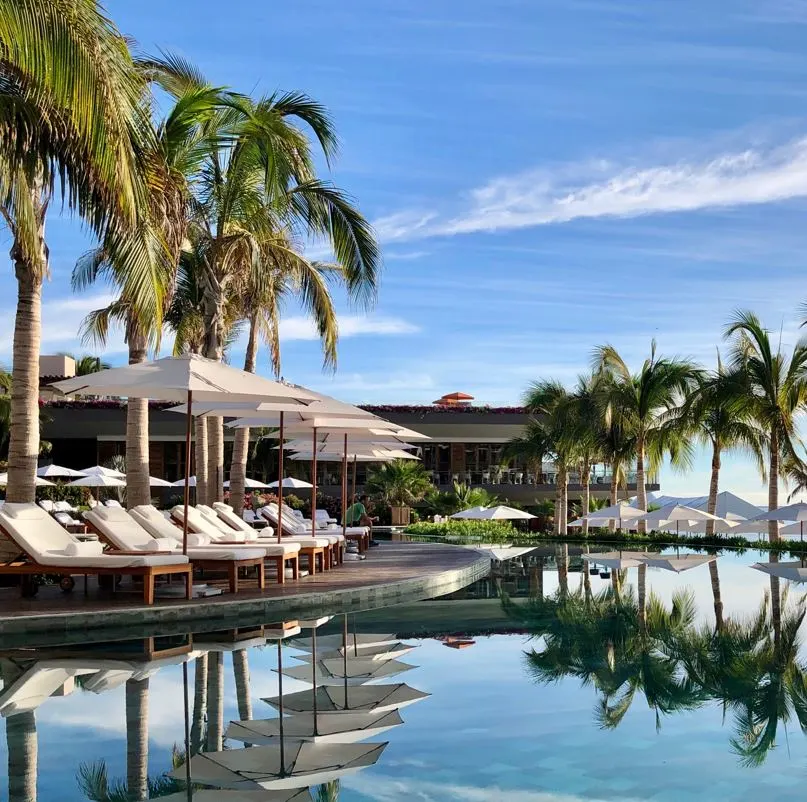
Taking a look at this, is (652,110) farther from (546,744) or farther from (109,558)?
(546,744)

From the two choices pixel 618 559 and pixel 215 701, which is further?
pixel 618 559

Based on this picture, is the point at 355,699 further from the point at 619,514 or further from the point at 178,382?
the point at 619,514

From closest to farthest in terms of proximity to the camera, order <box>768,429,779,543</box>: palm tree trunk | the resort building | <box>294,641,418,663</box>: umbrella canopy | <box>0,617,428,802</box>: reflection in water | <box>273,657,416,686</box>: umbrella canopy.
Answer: <box>0,617,428,802</box>: reflection in water < <box>273,657,416,686</box>: umbrella canopy < <box>294,641,418,663</box>: umbrella canopy < <box>768,429,779,543</box>: palm tree trunk < the resort building

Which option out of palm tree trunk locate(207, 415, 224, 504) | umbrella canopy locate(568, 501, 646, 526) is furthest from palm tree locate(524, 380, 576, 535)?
palm tree trunk locate(207, 415, 224, 504)

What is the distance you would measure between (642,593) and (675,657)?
19.6 ft

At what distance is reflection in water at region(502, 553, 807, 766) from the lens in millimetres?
7469

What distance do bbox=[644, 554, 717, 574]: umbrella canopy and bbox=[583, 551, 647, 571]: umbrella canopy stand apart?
226 millimetres

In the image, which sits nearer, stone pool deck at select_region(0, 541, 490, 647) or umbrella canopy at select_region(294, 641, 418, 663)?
umbrella canopy at select_region(294, 641, 418, 663)

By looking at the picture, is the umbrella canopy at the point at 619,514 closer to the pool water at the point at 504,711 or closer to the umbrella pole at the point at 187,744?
the pool water at the point at 504,711

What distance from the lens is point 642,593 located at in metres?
15.4

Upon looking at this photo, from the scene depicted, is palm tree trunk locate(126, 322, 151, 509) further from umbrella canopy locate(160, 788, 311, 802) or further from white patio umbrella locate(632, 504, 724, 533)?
white patio umbrella locate(632, 504, 724, 533)

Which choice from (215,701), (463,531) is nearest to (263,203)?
(215,701)

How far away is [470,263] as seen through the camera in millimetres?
37469

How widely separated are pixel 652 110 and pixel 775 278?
370 inches
